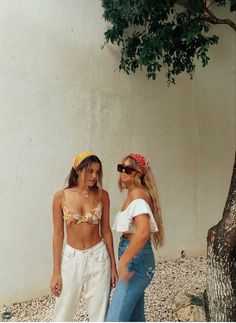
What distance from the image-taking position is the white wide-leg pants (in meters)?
2.41

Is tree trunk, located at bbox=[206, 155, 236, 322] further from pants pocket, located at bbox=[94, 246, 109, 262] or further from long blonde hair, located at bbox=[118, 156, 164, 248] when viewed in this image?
pants pocket, located at bbox=[94, 246, 109, 262]

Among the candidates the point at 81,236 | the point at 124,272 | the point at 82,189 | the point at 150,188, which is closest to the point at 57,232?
the point at 81,236

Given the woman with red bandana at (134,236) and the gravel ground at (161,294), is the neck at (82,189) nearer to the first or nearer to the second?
the woman with red bandana at (134,236)

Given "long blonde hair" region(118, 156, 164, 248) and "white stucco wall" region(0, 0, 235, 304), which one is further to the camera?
"white stucco wall" region(0, 0, 235, 304)

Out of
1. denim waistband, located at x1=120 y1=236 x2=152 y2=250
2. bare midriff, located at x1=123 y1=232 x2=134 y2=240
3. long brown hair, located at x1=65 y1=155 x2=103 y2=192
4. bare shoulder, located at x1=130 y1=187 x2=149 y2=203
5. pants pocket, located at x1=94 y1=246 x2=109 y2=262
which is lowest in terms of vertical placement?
pants pocket, located at x1=94 y1=246 x2=109 y2=262

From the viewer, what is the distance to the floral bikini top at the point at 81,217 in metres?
2.47

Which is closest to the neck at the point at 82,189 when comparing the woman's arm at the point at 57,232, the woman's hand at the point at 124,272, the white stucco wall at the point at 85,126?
the woman's arm at the point at 57,232

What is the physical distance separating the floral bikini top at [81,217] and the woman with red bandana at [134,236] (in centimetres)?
17

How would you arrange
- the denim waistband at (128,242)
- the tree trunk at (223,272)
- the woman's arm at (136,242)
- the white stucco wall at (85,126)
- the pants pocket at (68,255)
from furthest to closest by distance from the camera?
the white stucco wall at (85,126), the tree trunk at (223,272), the pants pocket at (68,255), the denim waistband at (128,242), the woman's arm at (136,242)

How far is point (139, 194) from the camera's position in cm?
235

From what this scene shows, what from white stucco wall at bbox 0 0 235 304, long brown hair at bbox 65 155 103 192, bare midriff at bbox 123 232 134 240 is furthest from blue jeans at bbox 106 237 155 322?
white stucco wall at bbox 0 0 235 304

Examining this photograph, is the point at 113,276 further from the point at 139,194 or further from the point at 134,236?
the point at 139,194

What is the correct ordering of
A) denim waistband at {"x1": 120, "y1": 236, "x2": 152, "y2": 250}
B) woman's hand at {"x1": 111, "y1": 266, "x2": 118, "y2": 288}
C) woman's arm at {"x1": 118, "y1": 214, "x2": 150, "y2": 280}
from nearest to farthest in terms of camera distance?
woman's arm at {"x1": 118, "y1": 214, "x2": 150, "y2": 280} → denim waistband at {"x1": 120, "y1": 236, "x2": 152, "y2": 250} → woman's hand at {"x1": 111, "y1": 266, "x2": 118, "y2": 288}

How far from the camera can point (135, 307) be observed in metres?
2.52
